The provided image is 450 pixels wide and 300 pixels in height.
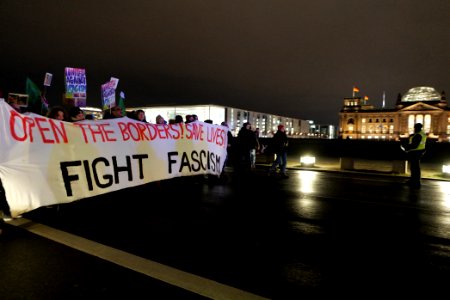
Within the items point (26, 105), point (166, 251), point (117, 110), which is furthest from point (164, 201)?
point (26, 105)

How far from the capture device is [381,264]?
4.17 meters

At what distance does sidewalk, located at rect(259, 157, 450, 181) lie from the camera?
47.0 ft

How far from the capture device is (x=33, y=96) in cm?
1186

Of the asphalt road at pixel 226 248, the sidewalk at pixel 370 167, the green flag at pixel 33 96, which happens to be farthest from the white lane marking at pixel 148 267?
the sidewalk at pixel 370 167

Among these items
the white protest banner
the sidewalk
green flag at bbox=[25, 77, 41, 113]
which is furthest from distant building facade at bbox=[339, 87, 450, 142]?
the white protest banner

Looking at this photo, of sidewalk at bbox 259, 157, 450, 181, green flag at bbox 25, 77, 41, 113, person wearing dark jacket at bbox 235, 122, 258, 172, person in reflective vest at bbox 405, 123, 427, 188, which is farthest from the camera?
sidewalk at bbox 259, 157, 450, 181

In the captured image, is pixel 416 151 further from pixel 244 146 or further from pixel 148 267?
pixel 148 267

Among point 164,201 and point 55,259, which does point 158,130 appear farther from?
point 55,259

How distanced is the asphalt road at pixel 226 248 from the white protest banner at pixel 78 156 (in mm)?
487

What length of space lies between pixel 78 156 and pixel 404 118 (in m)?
144

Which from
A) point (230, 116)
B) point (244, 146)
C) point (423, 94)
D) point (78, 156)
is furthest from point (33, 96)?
point (423, 94)

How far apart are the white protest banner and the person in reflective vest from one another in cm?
674

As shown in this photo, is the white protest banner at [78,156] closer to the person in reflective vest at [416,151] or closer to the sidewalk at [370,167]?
→ the person in reflective vest at [416,151]

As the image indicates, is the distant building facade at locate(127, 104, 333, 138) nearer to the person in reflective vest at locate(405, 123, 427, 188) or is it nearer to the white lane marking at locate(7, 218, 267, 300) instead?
the person in reflective vest at locate(405, 123, 427, 188)
